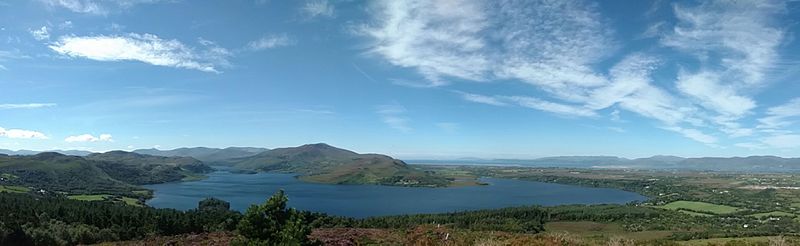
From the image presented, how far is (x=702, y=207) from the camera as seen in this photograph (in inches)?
6063

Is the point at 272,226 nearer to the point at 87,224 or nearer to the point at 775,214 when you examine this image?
the point at 87,224

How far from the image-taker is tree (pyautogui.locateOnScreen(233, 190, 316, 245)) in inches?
1073

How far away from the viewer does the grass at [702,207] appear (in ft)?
473

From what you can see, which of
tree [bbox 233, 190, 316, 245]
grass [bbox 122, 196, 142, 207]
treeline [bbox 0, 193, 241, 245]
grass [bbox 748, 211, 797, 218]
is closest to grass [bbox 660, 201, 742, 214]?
grass [bbox 748, 211, 797, 218]

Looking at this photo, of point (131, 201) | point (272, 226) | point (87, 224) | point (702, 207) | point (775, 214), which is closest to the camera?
point (272, 226)

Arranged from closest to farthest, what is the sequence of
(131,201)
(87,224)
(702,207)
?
(87,224) < (702,207) < (131,201)

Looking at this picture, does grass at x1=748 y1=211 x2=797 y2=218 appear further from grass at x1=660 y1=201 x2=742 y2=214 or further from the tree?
the tree

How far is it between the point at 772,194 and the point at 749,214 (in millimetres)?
79613

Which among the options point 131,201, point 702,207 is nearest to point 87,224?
point 131,201

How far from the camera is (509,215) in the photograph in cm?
12519

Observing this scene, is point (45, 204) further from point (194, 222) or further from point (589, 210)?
point (589, 210)

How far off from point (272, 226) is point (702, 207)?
162 metres

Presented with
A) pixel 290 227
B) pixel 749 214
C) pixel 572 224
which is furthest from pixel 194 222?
pixel 749 214

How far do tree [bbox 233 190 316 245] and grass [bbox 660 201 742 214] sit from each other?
145m
